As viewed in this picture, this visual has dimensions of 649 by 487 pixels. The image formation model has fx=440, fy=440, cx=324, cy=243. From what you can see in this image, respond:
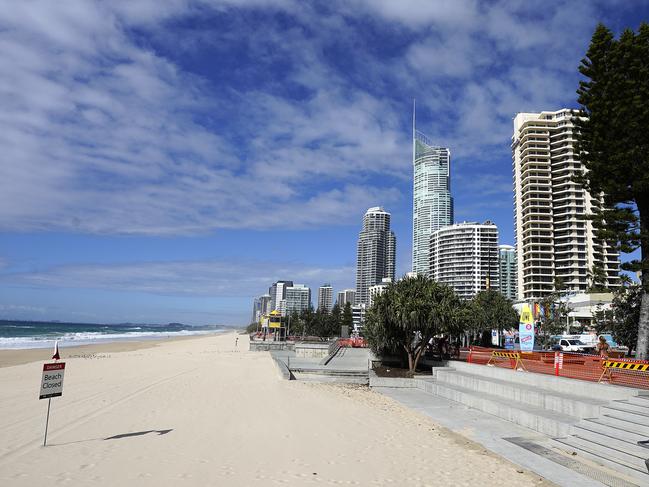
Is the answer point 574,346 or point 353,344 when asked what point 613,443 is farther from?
point 353,344

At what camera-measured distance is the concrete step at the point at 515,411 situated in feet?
33.7

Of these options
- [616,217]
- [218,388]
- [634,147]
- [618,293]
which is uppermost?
[634,147]

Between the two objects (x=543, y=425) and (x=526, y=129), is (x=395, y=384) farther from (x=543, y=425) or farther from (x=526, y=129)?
(x=526, y=129)

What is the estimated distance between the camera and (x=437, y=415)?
13133 millimetres

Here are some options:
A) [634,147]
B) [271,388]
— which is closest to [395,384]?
[271,388]

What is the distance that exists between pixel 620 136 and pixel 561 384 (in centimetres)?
1096

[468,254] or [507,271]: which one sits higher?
[468,254]

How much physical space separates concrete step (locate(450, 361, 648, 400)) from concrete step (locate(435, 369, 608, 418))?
195 millimetres

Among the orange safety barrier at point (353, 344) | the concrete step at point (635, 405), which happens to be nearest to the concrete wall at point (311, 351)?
the orange safety barrier at point (353, 344)

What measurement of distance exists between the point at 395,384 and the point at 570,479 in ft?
40.5

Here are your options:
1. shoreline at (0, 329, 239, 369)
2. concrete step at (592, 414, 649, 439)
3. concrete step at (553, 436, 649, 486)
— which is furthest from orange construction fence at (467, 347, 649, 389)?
shoreline at (0, 329, 239, 369)

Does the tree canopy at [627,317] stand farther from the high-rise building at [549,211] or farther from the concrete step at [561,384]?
the high-rise building at [549,211]

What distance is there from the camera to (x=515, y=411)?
11.9 meters

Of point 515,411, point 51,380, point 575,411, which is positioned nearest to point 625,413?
point 575,411
